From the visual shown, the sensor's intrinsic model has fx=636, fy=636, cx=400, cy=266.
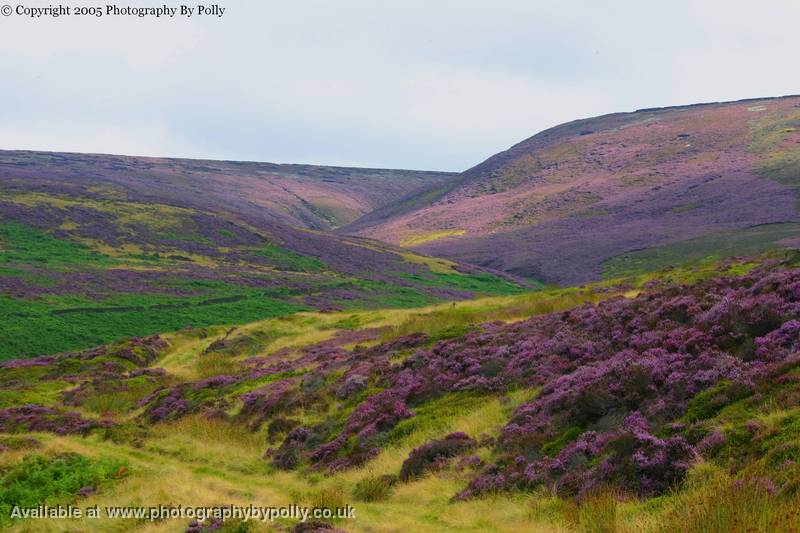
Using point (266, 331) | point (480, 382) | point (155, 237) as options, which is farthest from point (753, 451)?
point (155, 237)

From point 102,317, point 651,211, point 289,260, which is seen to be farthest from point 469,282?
point 102,317

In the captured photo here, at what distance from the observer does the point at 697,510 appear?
8852 millimetres

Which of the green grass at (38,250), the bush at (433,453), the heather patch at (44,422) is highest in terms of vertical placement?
the green grass at (38,250)

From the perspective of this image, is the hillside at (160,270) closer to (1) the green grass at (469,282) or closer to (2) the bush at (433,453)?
(1) the green grass at (469,282)

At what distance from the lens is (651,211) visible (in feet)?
466

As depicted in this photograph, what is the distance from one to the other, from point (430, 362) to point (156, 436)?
1150 cm

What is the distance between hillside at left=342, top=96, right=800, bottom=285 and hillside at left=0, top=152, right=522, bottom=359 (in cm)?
1759

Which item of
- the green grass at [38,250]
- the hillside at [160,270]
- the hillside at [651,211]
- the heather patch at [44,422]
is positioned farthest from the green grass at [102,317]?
the hillside at [651,211]

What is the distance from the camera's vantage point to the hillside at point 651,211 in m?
105

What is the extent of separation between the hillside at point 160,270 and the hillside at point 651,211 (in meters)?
17.6

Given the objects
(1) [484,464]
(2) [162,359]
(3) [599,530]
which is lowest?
(2) [162,359]

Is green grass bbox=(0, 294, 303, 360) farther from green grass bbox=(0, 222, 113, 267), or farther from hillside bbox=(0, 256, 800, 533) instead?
hillside bbox=(0, 256, 800, 533)

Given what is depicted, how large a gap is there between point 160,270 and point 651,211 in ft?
340

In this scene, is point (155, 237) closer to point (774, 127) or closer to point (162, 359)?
point (162, 359)
